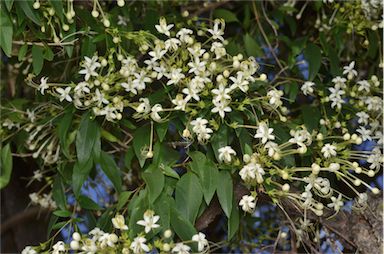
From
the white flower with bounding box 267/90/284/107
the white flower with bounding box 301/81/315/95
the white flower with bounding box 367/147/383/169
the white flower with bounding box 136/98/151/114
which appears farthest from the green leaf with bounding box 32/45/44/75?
the white flower with bounding box 367/147/383/169

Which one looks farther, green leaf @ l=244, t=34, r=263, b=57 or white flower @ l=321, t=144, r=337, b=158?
green leaf @ l=244, t=34, r=263, b=57

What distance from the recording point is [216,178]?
1278mm

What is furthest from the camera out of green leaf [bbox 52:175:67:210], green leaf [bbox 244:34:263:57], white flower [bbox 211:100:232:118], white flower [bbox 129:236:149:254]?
green leaf [bbox 244:34:263:57]

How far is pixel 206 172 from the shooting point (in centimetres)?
129

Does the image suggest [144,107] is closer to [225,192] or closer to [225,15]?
[225,192]

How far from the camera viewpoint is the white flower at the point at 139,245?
3.84 feet

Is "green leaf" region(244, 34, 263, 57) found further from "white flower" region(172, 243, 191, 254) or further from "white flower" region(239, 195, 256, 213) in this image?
"white flower" region(172, 243, 191, 254)

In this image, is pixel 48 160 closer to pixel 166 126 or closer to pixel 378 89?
pixel 166 126

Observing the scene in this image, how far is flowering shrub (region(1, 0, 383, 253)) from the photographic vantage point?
4.13ft

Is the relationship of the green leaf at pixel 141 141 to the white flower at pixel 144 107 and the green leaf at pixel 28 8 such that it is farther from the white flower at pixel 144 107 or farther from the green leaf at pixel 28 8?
the green leaf at pixel 28 8

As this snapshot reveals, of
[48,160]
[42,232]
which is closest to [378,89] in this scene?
[48,160]

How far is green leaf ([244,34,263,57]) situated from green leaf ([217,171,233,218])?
0.51m

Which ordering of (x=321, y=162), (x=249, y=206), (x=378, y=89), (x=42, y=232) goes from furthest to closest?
(x=42, y=232), (x=378, y=89), (x=321, y=162), (x=249, y=206)

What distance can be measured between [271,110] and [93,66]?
355 millimetres
